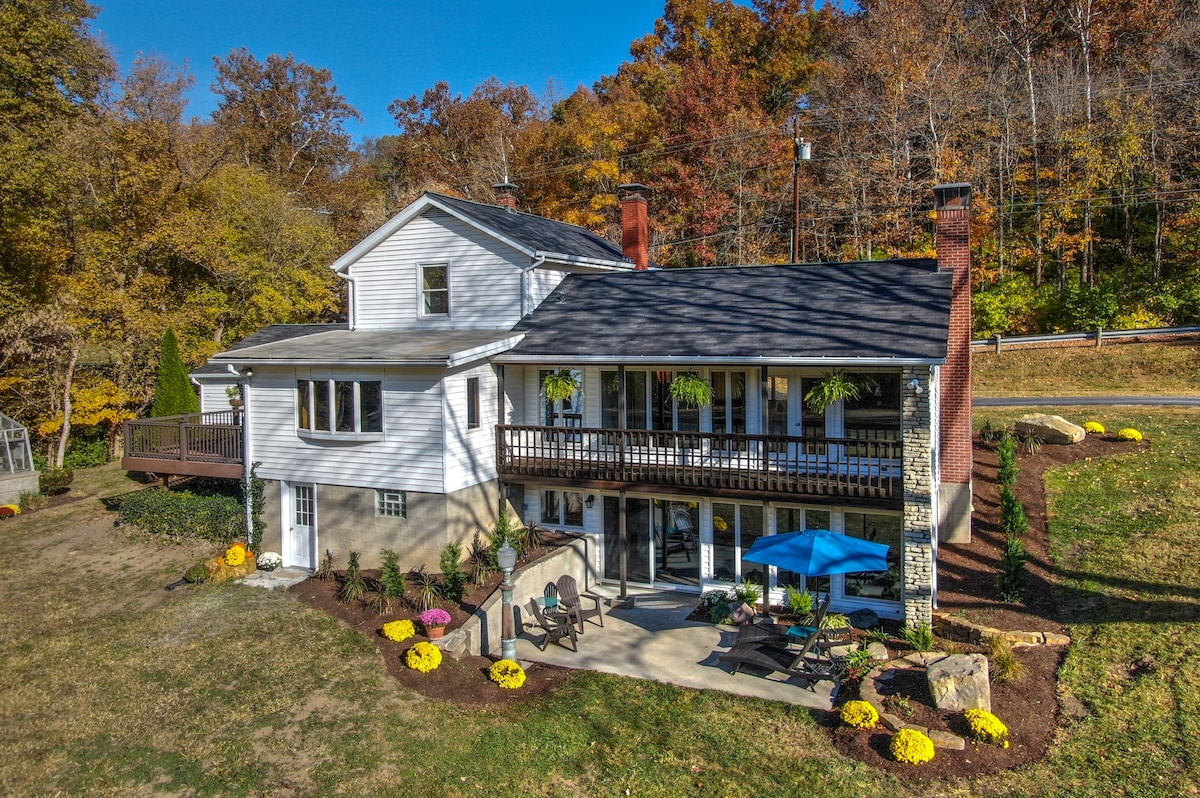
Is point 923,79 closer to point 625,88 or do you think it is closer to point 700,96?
point 700,96

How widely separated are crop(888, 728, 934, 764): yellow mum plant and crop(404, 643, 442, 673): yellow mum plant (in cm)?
708

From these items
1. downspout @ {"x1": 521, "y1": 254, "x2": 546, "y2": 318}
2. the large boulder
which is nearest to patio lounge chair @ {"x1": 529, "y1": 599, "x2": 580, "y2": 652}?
downspout @ {"x1": 521, "y1": 254, "x2": 546, "y2": 318}

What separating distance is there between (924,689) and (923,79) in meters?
32.4

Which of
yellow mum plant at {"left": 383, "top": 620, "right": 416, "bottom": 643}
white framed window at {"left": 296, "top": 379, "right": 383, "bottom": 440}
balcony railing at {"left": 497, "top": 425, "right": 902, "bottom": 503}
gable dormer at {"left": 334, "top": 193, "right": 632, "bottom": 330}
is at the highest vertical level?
gable dormer at {"left": 334, "top": 193, "right": 632, "bottom": 330}

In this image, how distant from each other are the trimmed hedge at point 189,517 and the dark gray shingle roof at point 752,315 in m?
9.05

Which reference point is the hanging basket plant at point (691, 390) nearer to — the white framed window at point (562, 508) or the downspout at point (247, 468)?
the white framed window at point (562, 508)

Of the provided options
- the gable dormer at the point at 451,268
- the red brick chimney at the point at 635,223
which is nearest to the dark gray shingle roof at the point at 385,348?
the gable dormer at the point at 451,268

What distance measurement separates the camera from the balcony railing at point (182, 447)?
63.6 ft

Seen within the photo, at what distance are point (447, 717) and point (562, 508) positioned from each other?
745 cm

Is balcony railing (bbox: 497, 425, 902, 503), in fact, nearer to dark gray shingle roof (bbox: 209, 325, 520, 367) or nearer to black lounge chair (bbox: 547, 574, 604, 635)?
dark gray shingle roof (bbox: 209, 325, 520, 367)

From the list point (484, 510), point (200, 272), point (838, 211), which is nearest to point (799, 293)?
point (484, 510)

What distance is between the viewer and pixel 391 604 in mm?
14578

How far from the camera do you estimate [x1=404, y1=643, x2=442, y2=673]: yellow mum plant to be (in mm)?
12406

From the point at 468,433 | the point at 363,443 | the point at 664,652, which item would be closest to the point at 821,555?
the point at 664,652
